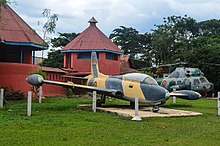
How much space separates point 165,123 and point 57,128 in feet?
13.4

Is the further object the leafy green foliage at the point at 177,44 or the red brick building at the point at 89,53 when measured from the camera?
the leafy green foliage at the point at 177,44

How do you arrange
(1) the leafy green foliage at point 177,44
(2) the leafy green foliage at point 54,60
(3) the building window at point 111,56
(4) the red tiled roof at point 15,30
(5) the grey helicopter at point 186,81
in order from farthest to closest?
(2) the leafy green foliage at point 54,60, (1) the leafy green foliage at point 177,44, (3) the building window at point 111,56, (5) the grey helicopter at point 186,81, (4) the red tiled roof at point 15,30

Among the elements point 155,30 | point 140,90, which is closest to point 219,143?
point 140,90

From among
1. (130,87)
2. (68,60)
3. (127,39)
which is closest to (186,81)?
(68,60)

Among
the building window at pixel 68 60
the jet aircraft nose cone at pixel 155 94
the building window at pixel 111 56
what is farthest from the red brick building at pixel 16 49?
the building window at pixel 111 56

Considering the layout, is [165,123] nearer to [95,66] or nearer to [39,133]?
[39,133]

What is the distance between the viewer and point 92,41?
3778 cm

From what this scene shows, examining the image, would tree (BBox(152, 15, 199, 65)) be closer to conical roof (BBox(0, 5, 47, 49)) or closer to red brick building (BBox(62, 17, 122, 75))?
red brick building (BBox(62, 17, 122, 75))

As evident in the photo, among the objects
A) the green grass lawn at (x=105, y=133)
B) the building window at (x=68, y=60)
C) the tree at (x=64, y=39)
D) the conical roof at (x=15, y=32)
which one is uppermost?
the tree at (x=64, y=39)

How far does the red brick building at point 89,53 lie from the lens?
36.8 meters

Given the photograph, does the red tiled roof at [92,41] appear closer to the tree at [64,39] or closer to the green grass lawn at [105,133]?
the tree at [64,39]

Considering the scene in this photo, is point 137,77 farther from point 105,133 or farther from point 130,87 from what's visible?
point 105,133

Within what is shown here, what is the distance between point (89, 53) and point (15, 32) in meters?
12.0

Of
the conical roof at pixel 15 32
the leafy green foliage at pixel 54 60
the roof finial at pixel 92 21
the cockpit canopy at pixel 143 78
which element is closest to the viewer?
the cockpit canopy at pixel 143 78
